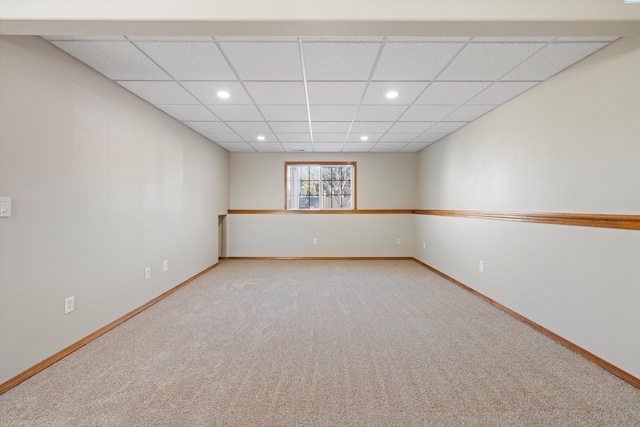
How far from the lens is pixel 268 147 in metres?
5.32

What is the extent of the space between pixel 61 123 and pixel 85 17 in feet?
3.05

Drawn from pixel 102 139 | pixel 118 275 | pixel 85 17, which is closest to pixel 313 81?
pixel 85 17

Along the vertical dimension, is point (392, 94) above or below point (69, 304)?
above

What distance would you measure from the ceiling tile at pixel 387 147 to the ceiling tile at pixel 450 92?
1994 millimetres

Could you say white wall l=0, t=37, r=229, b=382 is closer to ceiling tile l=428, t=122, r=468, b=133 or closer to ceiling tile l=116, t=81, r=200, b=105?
ceiling tile l=116, t=81, r=200, b=105

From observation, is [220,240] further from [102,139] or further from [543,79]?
[543,79]

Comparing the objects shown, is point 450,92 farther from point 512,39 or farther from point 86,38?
point 86,38

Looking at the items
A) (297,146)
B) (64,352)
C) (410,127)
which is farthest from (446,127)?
(64,352)

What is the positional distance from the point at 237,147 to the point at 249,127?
1.47m

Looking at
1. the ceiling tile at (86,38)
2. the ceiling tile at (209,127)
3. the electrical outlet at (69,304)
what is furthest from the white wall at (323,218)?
the ceiling tile at (86,38)

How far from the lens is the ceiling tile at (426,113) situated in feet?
10.5

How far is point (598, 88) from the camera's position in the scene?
6.71ft

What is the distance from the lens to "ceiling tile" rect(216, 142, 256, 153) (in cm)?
503

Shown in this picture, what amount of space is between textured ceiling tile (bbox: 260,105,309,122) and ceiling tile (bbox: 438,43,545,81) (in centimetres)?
155
